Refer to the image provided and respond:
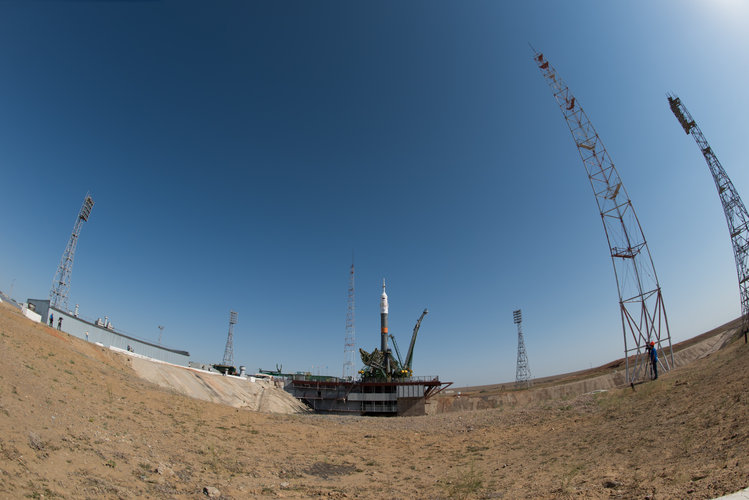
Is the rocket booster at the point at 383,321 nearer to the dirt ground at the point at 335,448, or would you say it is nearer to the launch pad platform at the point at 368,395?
the launch pad platform at the point at 368,395

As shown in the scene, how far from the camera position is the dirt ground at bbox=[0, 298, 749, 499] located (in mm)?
9727

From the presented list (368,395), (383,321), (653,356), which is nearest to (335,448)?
(653,356)

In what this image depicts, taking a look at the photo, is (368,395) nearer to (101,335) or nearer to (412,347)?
(412,347)

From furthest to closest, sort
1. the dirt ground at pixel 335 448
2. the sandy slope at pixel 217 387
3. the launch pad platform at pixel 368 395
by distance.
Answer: the launch pad platform at pixel 368 395 → the sandy slope at pixel 217 387 → the dirt ground at pixel 335 448

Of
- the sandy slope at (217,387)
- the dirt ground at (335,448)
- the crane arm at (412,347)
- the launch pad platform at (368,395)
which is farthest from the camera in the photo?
the crane arm at (412,347)

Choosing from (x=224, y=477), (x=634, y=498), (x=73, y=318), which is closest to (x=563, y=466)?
(x=634, y=498)

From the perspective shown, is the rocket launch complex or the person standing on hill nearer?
the person standing on hill

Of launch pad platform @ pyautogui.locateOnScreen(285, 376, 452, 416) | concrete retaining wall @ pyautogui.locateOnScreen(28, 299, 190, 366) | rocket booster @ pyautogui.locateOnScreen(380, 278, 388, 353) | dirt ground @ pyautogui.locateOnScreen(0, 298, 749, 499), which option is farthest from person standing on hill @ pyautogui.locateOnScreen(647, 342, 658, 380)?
concrete retaining wall @ pyautogui.locateOnScreen(28, 299, 190, 366)

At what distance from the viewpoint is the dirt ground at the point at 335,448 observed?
383 inches

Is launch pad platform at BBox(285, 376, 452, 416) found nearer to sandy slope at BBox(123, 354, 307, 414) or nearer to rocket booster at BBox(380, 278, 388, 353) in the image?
sandy slope at BBox(123, 354, 307, 414)

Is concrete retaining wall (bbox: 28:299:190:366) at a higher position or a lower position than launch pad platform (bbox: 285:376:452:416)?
higher

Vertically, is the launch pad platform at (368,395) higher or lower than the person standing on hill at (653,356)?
lower

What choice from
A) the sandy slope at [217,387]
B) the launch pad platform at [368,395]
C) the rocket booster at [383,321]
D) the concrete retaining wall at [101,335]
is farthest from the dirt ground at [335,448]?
the rocket booster at [383,321]

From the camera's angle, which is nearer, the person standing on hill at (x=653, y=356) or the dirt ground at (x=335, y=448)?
the dirt ground at (x=335, y=448)
